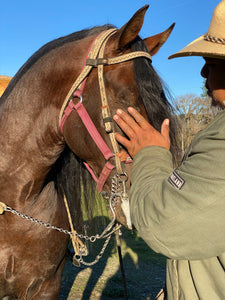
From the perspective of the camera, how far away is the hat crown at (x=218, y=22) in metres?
1.05

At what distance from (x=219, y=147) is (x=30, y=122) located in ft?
4.42

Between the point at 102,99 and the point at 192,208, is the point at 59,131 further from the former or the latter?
the point at 192,208

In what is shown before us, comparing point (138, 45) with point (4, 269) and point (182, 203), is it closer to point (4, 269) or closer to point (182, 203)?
point (182, 203)

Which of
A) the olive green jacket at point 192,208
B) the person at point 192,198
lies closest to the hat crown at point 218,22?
the person at point 192,198

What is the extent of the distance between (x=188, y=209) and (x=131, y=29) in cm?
107

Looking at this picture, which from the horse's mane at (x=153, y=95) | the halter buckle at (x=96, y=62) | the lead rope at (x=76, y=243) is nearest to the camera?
the horse's mane at (x=153, y=95)

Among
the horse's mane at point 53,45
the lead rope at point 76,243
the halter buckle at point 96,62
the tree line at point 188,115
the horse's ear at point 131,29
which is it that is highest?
the horse's mane at point 53,45

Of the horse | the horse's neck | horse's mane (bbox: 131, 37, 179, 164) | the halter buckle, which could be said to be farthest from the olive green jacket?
the horse's neck

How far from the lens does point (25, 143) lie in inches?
76.0

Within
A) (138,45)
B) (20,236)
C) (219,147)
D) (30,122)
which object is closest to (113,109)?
(138,45)

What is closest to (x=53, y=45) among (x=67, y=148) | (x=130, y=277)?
(x=67, y=148)

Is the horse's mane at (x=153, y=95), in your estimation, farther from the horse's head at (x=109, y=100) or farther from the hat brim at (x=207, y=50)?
the hat brim at (x=207, y=50)

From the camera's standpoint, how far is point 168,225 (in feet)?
3.21

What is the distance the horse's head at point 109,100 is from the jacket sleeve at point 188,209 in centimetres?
56
